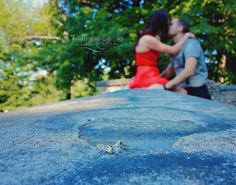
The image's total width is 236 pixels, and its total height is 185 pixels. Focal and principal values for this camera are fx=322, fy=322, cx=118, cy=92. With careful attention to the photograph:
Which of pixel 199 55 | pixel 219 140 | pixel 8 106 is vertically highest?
pixel 199 55

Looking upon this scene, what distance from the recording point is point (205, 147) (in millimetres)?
1016

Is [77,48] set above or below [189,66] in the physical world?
above

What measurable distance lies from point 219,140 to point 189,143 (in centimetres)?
13

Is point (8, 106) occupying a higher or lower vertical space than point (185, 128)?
lower

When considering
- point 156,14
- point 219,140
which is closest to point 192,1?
point 156,14

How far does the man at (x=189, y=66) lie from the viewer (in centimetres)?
340

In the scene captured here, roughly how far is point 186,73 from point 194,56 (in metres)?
0.24

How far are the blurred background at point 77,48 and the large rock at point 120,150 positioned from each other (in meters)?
5.99

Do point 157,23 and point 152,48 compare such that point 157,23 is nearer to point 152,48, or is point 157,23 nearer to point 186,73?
point 152,48

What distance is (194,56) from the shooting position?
137 inches

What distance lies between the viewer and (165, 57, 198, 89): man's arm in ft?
11.0

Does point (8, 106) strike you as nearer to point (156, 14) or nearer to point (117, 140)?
point (156, 14)

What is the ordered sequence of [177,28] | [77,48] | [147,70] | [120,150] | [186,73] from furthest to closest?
[77,48] < [177,28] < [147,70] < [186,73] < [120,150]

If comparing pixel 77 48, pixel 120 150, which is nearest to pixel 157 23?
pixel 120 150
